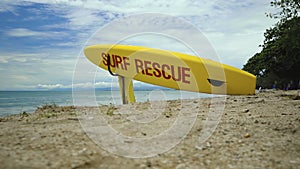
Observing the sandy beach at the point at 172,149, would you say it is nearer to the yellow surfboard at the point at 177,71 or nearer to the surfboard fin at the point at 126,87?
the yellow surfboard at the point at 177,71

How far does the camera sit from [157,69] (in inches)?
356

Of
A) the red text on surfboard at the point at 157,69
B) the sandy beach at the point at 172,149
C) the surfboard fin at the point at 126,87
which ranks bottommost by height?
the sandy beach at the point at 172,149

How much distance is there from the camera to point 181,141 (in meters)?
3.14

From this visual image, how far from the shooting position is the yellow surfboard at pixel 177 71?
8.89 meters

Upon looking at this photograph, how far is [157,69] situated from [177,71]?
2.23ft

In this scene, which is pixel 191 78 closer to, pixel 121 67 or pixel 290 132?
pixel 121 67

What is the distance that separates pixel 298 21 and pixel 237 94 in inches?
160

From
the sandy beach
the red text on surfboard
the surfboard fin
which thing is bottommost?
the sandy beach

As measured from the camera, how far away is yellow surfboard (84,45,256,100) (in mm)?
8891

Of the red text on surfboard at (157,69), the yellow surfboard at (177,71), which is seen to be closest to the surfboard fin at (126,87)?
the yellow surfboard at (177,71)

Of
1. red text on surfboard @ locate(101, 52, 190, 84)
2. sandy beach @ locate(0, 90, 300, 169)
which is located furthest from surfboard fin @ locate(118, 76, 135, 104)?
sandy beach @ locate(0, 90, 300, 169)

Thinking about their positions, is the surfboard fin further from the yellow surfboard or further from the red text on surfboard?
the red text on surfboard

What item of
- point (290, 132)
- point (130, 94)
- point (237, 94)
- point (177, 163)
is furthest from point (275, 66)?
point (177, 163)

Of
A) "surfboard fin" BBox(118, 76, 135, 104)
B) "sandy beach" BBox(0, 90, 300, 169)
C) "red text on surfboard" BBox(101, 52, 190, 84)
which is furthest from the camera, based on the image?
"surfboard fin" BBox(118, 76, 135, 104)
